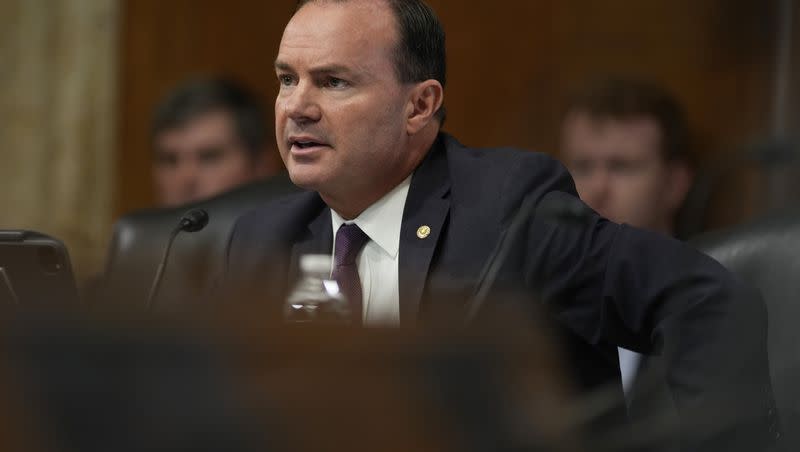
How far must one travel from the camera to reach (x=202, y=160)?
3754mm

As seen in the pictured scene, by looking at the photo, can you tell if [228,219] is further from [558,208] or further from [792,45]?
[792,45]

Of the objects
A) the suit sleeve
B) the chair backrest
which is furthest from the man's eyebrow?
the chair backrest

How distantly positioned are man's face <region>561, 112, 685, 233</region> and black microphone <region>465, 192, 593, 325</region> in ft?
4.01

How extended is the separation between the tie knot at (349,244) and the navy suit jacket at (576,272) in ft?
0.19

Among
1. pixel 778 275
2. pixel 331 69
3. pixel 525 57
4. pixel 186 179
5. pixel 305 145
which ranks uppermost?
pixel 331 69

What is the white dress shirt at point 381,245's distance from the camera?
209 cm

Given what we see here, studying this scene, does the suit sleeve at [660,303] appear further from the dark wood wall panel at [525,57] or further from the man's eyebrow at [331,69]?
the dark wood wall panel at [525,57]

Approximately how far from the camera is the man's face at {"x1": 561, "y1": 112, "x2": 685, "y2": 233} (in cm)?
319

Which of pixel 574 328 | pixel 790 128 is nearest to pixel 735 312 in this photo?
pixel 574 328

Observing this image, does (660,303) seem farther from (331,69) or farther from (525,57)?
(525,57)

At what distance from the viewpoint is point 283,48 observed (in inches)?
83.4

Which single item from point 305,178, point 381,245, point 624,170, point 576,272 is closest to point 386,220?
point 381,245

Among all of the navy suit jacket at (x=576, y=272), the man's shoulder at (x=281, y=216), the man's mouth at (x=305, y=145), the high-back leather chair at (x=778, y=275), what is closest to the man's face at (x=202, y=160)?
the man's shoulder at (x=281, y=216)

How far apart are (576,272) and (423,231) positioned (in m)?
0.27
